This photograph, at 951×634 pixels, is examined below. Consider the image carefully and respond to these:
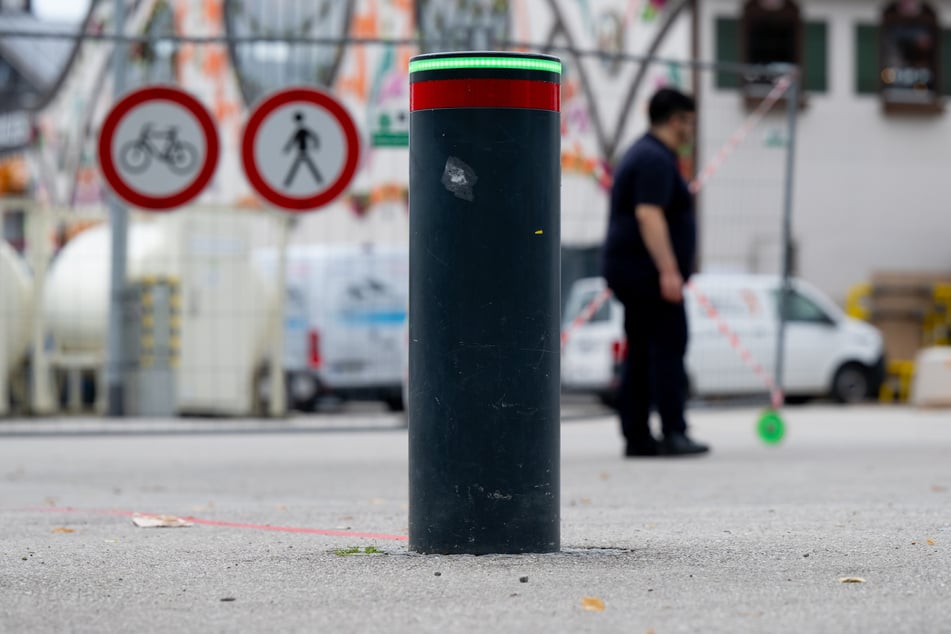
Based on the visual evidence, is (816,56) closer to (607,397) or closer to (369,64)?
(607,397)

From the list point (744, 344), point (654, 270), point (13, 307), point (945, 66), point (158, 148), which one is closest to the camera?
point (654, 270)

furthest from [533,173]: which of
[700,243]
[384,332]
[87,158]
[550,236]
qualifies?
[87,158]

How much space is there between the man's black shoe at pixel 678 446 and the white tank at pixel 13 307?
7.18 m

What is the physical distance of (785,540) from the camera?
5.91 meters

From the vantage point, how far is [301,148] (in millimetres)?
12523

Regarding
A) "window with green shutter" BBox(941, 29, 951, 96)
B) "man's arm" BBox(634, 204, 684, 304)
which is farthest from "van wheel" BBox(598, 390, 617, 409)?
"window with green shutter" BBox(941, 29, 951, 96)

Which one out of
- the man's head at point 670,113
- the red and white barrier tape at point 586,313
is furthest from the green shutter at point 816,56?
the man's head at point 670,113

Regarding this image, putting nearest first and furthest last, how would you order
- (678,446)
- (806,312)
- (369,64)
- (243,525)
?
(243,525), (678,446), (369,64), (806,312)

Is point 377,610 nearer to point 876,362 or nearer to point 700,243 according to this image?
point 700,243

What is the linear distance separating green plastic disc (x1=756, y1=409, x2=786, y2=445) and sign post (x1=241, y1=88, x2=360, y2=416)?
2894 mm

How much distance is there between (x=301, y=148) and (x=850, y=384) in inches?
500

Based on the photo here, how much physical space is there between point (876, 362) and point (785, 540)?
61.0 ft

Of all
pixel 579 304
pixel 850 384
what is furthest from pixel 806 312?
pixel 579 304

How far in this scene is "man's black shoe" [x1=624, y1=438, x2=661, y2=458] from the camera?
34.7 ft
